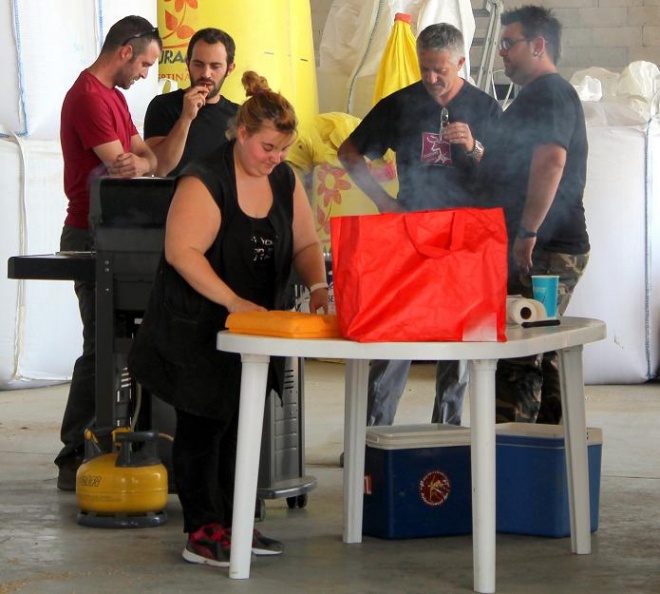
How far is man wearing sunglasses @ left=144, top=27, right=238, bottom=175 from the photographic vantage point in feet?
13.6

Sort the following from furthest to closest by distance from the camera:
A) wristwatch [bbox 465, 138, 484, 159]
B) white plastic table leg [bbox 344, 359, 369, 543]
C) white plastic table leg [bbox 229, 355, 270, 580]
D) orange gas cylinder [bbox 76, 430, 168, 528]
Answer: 1. wristwatch [bbox 465, 138, 484, 159]
2. orange gas cylinder [bbox 76, 430, 168, 528]
3. white plastic table leg [bbox 344, 359, 369, 543]
4. white plastic table leg [bbox 229, 355, 270, 580]

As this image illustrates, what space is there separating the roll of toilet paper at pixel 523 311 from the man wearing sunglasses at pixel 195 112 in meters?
1.59

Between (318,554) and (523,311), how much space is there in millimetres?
774

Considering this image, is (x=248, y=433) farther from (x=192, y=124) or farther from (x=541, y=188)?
(x=192, y=124)

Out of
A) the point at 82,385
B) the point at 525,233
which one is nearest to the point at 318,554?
the point at 82,385

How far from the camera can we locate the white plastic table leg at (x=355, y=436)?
123 inches

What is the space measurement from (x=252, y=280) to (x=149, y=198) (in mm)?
601

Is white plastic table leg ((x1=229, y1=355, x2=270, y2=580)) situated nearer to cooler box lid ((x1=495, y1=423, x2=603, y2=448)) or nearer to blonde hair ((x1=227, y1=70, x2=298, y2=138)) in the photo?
blonde hair ((x1=227, y1=70, x2=298, y2=138))

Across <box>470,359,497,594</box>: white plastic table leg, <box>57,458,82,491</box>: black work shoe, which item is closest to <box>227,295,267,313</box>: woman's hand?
<box>470,359,497,594</box>: white plastic table leg

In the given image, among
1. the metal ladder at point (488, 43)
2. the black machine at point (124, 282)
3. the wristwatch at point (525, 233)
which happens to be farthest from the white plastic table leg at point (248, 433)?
the metal ladder at point (488, 43)

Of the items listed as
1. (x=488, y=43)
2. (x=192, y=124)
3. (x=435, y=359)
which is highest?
(x=488, y=43)

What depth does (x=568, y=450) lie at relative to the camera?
3.04m

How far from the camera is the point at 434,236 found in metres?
2.60

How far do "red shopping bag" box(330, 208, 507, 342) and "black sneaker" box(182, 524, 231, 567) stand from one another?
650 mm
